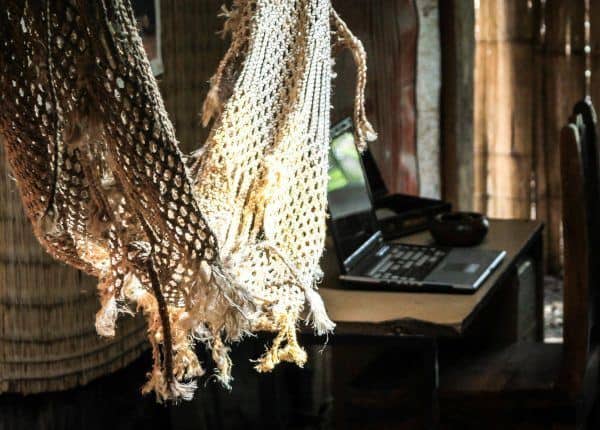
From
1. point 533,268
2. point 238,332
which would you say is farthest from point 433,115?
point 238,332

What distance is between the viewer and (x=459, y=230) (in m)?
2.65

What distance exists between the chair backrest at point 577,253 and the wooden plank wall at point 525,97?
70.0 inches

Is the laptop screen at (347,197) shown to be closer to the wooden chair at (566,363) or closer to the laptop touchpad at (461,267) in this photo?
the laptop touchpad at (461,267)

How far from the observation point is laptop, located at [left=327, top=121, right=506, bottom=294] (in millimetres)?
2307

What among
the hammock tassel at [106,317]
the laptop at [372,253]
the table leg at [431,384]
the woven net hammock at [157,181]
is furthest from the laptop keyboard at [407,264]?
the hammock tassel at [106,317]

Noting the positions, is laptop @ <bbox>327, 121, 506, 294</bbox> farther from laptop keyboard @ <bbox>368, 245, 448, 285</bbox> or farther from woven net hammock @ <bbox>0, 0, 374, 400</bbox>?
woven net hammock @ <bbox>0, 0, 374, 400</bbox>

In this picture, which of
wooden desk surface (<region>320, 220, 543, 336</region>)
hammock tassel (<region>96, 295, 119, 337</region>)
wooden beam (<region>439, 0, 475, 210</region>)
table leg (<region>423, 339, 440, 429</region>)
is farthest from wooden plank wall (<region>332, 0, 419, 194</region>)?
hammock tassel (<region>96, 295, 119, 337</region>)

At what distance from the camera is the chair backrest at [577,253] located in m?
2.29

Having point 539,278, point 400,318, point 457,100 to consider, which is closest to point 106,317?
point 400,318

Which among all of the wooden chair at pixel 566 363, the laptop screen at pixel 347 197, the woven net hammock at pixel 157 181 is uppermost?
the woven net hammock at pixel 157 181

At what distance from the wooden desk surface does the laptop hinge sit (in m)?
0.05

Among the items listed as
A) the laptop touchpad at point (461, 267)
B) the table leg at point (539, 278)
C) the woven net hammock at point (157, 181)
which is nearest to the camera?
the woven net hammock at point (157, 181)

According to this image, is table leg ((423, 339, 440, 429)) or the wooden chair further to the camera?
the wooden chair

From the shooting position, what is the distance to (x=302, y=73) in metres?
1.44
